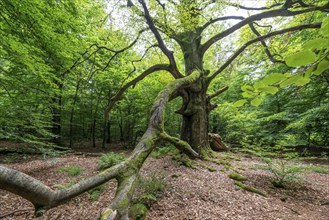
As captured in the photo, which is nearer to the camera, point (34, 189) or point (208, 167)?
point (34, 189)

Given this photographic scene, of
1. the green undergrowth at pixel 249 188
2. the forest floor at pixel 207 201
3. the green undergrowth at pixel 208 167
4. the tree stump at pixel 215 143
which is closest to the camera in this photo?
the forest floor at pixel 207 201

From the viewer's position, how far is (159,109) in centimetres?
337

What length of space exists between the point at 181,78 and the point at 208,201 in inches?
123

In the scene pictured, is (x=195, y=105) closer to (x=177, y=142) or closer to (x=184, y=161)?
(x=184, y=161)

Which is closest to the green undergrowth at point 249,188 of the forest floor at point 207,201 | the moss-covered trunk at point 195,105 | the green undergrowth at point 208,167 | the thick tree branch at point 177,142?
the forest floor at point 207,201

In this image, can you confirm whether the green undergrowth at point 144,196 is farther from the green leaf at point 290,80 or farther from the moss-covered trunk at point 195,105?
the green leaf at point 290,80

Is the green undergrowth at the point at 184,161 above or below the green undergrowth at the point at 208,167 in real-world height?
above

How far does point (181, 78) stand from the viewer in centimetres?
492

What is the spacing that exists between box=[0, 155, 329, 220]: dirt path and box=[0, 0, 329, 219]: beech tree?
0.73 m

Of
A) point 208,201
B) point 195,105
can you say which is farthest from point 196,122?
point 208,201

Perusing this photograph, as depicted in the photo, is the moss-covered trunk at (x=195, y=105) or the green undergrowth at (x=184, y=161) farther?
the moss-covered trunk at (x=195, y=105)

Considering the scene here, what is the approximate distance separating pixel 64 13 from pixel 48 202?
512 cm

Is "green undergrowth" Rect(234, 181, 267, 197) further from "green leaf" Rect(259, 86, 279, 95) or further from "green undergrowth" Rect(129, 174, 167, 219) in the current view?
"green leaf" Rect(259, 86, 279, 95)

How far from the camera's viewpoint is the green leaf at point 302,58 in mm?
481
